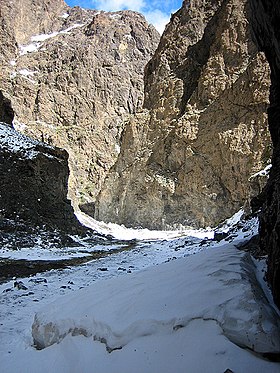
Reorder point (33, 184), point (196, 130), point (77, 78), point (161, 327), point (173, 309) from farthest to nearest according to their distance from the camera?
1. point (77, 78)
2. point (196, 130)
3. point (33, 184)
4. point (173, 309)
5. point (161, 327)

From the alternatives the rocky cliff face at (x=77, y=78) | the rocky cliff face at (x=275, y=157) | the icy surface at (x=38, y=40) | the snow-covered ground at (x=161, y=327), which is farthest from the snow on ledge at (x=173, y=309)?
the icy surface at (x=38, y=40)

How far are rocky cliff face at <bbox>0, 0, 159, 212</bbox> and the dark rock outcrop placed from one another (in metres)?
46.2

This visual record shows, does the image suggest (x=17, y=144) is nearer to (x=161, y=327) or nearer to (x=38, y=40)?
(x=161, y=327)

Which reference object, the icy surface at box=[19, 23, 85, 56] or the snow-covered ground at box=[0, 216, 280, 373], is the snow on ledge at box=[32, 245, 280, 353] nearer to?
the snow-covered ground at box=[0, 216, 280, 373]

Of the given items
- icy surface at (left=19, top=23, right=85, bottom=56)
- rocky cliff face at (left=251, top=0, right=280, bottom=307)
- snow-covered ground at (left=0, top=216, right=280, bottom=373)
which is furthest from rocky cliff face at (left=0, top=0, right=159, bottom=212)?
snow-covered ground at (left=0, top=216, right=280, bottom=373)

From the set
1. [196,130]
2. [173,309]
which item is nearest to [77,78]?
[196,130]

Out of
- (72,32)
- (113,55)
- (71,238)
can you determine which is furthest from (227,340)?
(72,32)

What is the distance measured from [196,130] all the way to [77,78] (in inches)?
2692

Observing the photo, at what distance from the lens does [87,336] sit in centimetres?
399

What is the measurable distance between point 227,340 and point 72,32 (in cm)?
14276

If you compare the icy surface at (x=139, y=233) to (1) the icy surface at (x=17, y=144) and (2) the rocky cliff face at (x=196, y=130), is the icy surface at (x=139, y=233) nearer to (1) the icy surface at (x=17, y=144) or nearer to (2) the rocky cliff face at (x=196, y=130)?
(2) the rocky cliff face at (x=196, y=130)

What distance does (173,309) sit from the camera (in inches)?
143

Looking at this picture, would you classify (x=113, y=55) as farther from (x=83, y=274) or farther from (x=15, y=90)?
(x=83, y=274)

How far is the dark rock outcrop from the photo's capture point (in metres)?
20.7
